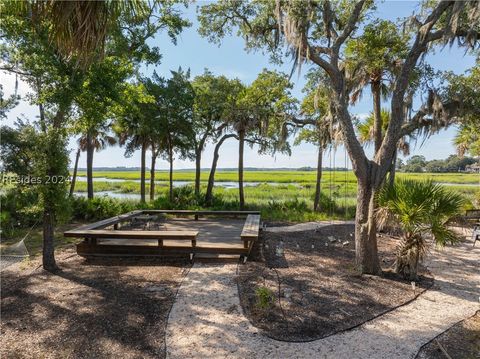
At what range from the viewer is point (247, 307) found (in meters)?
4.49

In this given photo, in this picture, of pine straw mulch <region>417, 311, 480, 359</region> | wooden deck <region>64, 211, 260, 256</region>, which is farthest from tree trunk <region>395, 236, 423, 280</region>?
wooden deck <region>64, 211, 260, 256</region>

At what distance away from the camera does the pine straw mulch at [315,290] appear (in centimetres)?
404

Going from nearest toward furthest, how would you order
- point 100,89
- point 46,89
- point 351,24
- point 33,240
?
1. point 351,24
2. point 46,89
3. point 100,89
4. point 33,240

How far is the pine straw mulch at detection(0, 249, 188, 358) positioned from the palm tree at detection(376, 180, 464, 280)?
433 cm

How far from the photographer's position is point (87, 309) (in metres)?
4.32

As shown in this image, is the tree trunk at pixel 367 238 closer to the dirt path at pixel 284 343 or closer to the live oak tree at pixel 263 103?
the dirt path at pixel 284 343

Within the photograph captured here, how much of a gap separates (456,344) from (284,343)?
2.16 metres

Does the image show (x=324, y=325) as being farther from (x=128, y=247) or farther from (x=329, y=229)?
(x=329, y=229)

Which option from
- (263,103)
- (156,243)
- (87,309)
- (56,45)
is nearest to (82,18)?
(56,45)

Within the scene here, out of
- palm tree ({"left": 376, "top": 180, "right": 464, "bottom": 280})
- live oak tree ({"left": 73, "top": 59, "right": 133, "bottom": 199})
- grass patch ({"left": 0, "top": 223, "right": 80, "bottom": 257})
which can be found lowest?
grass patch ({"left": 0, "top": 223, "right": 80, "bottom": 257})

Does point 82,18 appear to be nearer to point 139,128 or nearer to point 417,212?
point 417,212

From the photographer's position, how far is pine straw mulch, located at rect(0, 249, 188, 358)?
11.3ft

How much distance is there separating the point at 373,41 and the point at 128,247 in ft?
26.0

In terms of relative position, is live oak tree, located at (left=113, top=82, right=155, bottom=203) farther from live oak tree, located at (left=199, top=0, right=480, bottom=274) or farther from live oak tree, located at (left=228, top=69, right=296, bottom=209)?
live oak tree, located at (left=199, top=0, right=480, bottom=274)
